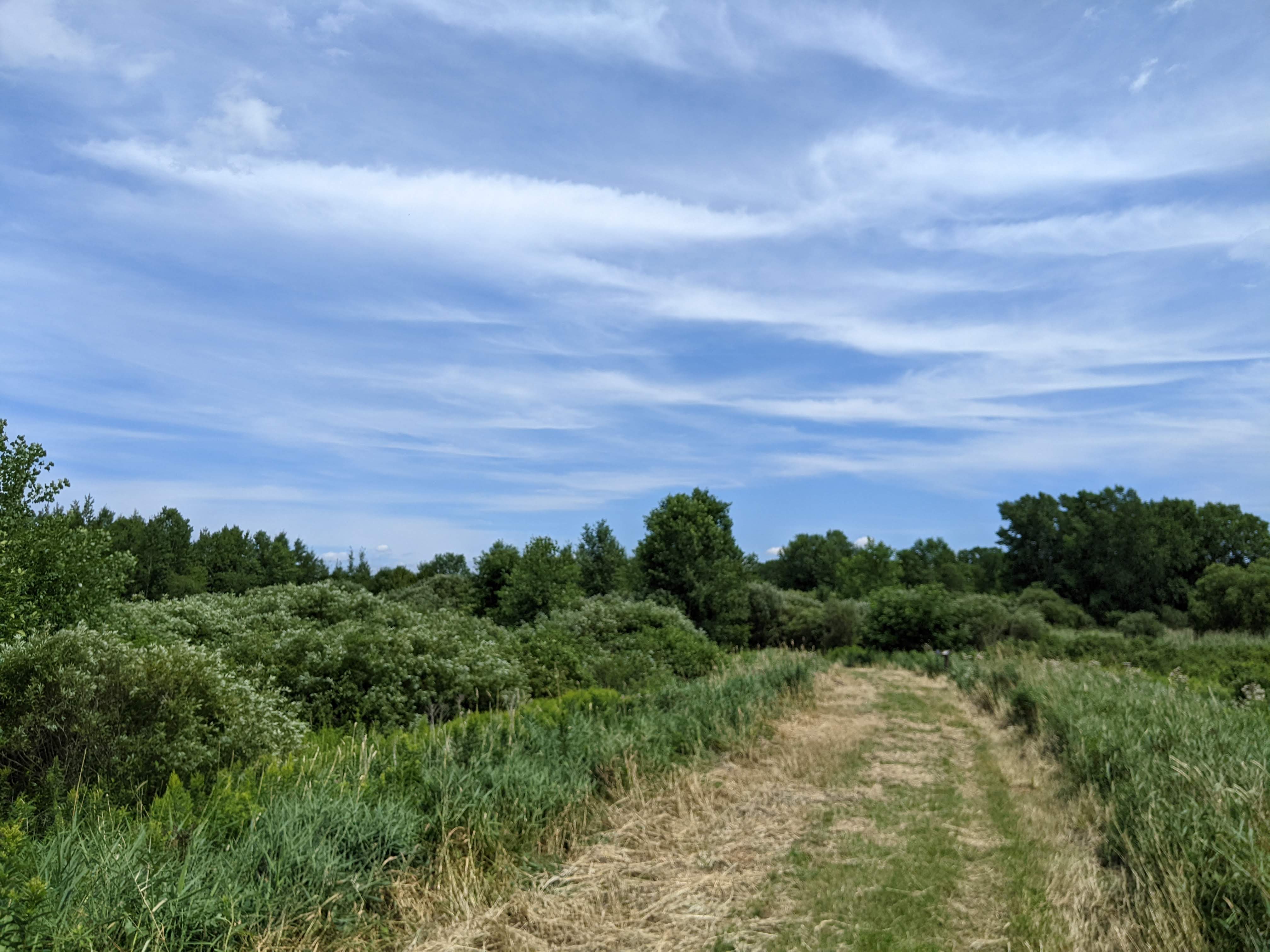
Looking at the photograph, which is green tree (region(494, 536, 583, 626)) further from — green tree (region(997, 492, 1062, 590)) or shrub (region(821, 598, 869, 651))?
green tree (region(997, 492, 1062, 590))

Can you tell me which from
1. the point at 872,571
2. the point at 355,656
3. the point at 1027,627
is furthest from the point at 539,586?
the point at 872,571

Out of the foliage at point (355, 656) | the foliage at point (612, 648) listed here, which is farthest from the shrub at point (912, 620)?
the foliage at point (355, 656)

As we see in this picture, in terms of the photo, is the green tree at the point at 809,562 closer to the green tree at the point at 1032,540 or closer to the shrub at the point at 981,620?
the green tree at the point at 1032,540

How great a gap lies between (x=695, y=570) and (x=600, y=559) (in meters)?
8.64

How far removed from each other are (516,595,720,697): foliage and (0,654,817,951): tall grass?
20.1ft

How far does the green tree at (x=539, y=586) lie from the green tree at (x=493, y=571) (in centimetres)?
605

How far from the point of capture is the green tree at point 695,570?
34.6 m

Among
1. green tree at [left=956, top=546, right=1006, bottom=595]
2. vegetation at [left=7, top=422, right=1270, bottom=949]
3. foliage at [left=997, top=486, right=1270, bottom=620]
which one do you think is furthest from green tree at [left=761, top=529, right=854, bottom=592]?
vegetation at [left=7, top=422, right=1270, bottom=949]

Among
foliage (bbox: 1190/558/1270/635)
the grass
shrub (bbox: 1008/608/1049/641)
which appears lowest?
the grass

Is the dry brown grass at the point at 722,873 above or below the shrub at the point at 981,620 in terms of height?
below

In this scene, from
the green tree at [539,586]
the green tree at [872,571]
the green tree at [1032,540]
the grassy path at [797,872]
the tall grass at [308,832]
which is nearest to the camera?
the tall grass at [308,832]

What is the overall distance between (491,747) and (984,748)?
8.31m

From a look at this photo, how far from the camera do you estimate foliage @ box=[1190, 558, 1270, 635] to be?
1502 inches

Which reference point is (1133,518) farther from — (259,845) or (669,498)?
(259,845)
